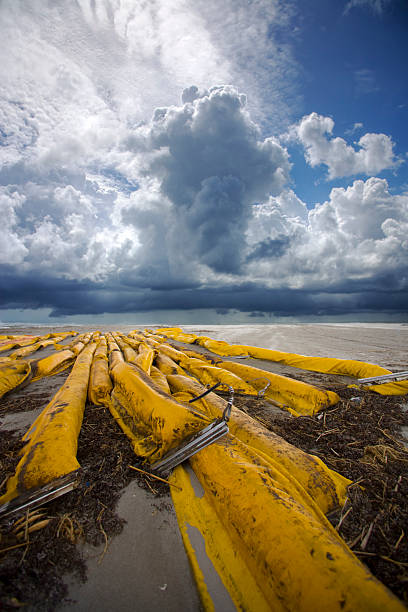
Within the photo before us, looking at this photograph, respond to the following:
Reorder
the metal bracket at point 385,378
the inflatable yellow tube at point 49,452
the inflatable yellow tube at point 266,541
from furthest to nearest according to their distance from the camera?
the metal bracket at point 385,378 < the inflatable yellow tube at point 49,452 < the inflatable yellow tube at point 266,541

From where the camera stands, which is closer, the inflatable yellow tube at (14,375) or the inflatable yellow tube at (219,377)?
the inflatable yellow tube at (219,377)

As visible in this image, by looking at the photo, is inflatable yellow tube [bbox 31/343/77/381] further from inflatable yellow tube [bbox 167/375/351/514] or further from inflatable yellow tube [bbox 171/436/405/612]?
inflatable yellow tube [bbox 171/436/405/612]

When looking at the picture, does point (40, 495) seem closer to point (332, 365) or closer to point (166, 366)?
point (166, 366)

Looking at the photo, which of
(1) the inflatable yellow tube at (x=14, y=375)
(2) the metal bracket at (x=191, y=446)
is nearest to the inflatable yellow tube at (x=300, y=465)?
(2) the metal bracket at (x=191, y=446)

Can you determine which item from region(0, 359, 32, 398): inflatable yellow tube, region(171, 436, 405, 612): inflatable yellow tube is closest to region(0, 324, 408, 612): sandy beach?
region(171, 436, 405, 612): inflatable yellow tube

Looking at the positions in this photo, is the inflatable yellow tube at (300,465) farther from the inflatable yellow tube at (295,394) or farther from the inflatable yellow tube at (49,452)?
the inflatable yellow tube at (49,452)

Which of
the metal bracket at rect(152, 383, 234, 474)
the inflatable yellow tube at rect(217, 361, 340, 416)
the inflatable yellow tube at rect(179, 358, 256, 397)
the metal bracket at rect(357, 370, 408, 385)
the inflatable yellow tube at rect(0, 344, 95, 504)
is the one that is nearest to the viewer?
the inflatable yellow tube at rect(0, 344, 95, 504)

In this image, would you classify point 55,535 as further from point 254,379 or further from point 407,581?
point 254,379

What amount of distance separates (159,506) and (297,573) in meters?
1.25

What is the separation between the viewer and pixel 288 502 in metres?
1.56

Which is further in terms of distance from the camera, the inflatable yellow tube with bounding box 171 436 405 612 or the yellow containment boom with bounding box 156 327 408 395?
the yellow containment boom with bounding box 156 327 408 395

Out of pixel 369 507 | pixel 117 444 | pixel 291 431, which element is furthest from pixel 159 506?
pixel 291 431

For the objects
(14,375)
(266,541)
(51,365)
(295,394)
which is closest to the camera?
(266,541)

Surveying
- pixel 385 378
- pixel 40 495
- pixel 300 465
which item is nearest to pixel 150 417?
pixel 40 495
